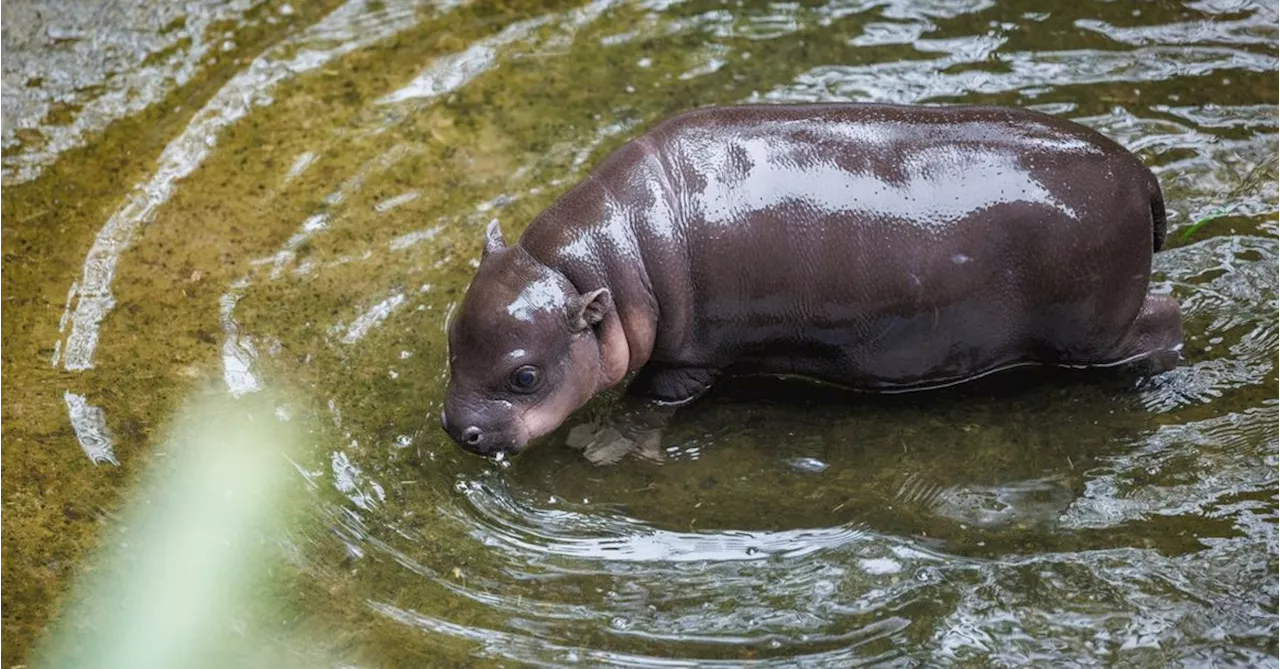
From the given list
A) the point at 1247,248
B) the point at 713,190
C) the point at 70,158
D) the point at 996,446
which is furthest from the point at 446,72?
the point at 1247,248

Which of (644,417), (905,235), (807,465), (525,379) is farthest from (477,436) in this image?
(905,235)

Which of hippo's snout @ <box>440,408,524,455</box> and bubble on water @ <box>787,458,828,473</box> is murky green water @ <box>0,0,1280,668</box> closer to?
bubble on water @ <box>787,458,828,473</box>

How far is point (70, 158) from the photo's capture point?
627 centimetres

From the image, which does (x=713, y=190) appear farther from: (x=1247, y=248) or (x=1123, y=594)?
(x=1247, y=248)

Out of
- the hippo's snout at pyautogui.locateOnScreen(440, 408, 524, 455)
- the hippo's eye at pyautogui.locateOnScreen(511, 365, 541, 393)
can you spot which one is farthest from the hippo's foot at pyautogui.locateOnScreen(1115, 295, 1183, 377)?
the hippo's snout at pyautogui.locateOnScreen(440, 408, 524, 455)

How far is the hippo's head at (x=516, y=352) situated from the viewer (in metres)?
4.66

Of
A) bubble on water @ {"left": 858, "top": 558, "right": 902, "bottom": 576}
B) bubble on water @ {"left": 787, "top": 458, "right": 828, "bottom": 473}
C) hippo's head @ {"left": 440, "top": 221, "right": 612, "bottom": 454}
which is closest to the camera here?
bubble on water @ {"left": 858, "top": 558, "right": 902, "bottom": 576}

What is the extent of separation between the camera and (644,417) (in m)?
5.17

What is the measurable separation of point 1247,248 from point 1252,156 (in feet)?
2.24

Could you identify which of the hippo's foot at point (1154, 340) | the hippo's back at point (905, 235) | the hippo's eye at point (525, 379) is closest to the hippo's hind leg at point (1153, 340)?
the hippo's foot at point (1154, 340)

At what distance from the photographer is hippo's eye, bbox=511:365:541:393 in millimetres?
4688

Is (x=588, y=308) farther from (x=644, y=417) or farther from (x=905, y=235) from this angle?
(x=905, y=235)

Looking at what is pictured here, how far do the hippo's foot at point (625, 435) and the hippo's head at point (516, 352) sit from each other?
1.01ft

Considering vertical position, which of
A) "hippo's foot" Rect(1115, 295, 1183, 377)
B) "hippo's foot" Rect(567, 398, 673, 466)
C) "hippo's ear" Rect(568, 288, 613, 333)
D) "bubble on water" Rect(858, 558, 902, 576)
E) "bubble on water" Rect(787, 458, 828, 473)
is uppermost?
"hippo's ear" Rect(568, 288, 613, 333)
